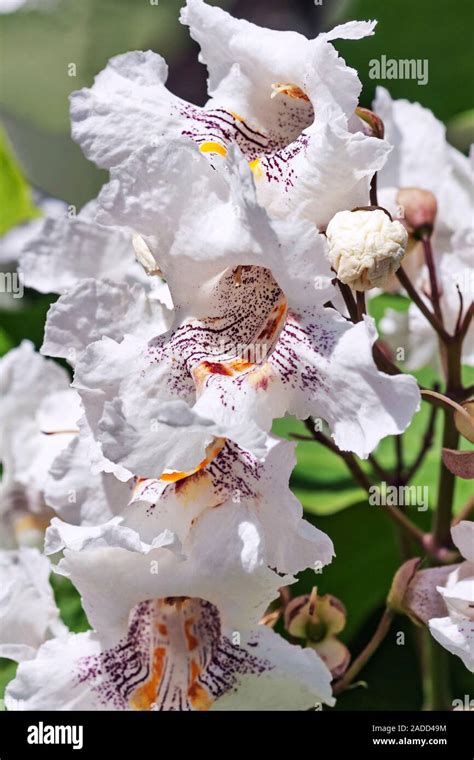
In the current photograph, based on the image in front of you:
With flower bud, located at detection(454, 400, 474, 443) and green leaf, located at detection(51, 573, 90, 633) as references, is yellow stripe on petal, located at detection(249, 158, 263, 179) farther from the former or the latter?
green leaf, located at detection(51, 573, 90, 633)

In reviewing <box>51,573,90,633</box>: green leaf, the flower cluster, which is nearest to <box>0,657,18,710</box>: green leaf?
<box>51,573,90,633</box>: green leaf

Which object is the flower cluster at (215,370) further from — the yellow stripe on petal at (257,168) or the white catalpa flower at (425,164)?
the white catalpa flower at (425,164)

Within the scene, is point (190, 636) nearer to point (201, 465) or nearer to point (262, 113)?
point (201, 465)

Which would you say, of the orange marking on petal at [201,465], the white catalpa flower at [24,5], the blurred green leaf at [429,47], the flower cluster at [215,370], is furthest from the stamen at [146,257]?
the white catalpa flower at [24,5]

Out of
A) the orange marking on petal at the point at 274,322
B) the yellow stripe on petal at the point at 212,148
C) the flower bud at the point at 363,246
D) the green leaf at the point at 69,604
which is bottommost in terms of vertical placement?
the green leaf at the point at 69,604

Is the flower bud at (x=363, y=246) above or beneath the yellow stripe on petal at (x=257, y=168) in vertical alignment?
beneath
